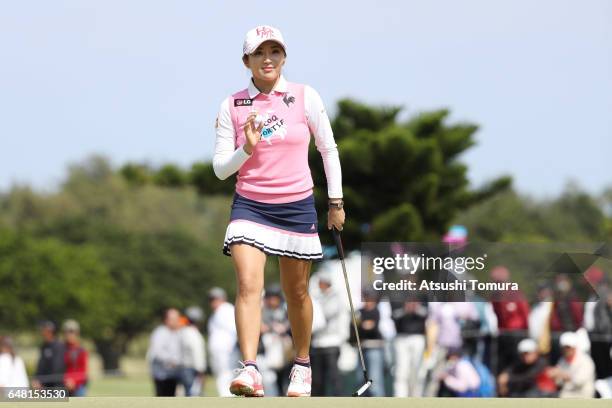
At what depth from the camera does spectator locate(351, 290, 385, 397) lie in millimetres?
17156

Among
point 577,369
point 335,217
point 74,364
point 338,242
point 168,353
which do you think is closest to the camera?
point 335,217

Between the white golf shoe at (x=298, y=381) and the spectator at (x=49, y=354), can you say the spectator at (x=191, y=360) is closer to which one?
the spectator at (x=49, y=354)

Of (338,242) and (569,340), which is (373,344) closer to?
(569,340)

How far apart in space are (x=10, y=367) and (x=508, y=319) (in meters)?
7.30

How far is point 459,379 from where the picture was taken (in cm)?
1680

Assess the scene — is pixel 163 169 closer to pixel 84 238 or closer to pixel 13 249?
pixel 13 249

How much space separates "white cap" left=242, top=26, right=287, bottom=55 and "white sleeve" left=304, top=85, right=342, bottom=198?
1.17 ft

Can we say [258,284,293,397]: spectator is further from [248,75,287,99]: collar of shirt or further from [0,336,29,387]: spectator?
[248,75,287,99]: collar of shirt

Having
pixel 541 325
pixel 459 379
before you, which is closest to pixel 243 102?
pixel 541 325

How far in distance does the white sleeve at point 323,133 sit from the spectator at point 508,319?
1.56m

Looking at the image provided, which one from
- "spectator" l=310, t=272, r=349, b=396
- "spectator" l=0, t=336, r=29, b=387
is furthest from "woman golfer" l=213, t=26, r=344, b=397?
"spectator" l=0, t=336, r=29, b=387

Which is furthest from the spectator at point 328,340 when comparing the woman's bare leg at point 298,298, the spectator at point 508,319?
the woman's bare leg at point 298,298

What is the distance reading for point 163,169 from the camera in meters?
48.5

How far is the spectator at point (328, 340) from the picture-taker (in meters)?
17.9
